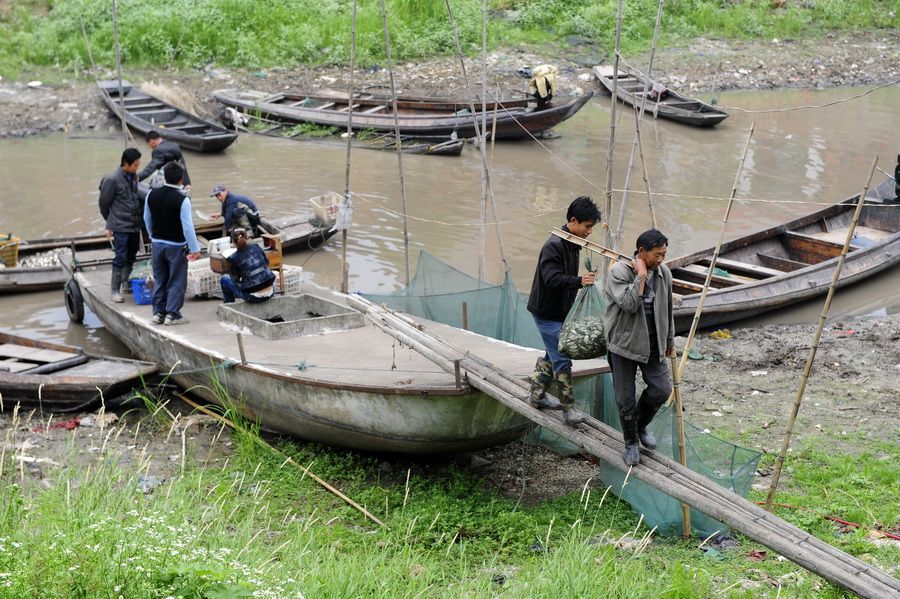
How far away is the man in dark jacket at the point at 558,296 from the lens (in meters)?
5.27

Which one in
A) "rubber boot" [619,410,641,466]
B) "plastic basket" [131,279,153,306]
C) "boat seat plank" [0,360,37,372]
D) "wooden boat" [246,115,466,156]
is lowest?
"boat seat plank" [0,360,37,372]

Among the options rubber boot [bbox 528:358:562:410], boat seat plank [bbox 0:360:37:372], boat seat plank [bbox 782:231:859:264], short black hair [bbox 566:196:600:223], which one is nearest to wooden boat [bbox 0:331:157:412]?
boat seat plank [bbox 0:360:37:372]

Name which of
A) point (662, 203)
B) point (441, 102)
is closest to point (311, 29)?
point (441, 102)

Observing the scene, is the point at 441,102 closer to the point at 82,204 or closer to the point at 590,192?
the point at 590,192

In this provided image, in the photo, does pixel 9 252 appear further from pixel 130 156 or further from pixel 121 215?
pixel 130 156

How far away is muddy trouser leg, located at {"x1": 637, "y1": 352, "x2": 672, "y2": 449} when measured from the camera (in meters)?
5.15

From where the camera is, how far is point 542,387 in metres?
5.68

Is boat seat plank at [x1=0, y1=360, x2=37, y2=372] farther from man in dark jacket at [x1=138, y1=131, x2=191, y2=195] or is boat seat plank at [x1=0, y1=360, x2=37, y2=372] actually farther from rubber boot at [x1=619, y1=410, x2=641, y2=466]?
rubber boot at [x1=619, y1=410, x2=641, y2=466]

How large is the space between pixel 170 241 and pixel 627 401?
441cm

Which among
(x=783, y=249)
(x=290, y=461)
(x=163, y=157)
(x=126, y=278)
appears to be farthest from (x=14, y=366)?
(x=783, y=249)

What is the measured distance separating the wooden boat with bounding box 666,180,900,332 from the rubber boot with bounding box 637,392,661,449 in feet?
12.7

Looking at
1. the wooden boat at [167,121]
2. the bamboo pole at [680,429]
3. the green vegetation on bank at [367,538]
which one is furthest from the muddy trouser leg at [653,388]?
the wooden boat at [167,121]

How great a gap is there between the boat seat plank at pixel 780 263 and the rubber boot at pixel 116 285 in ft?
23.8

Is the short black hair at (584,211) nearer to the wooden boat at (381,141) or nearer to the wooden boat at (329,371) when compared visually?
the wooden boat at (329,371)
